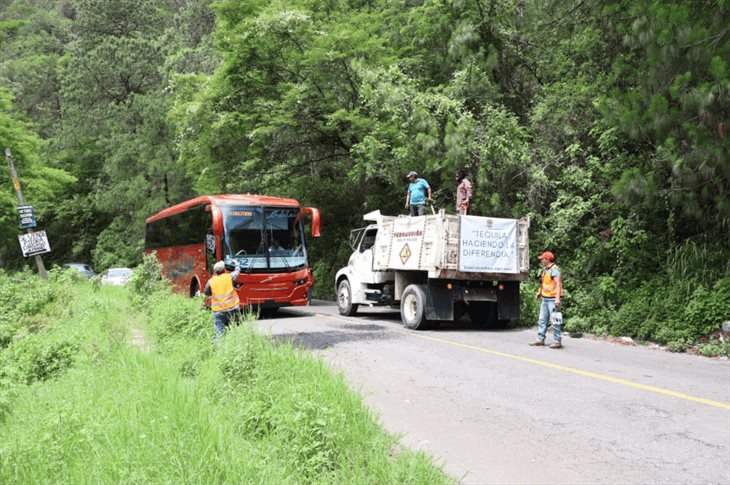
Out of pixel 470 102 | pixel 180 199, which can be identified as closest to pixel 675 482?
pixel 470 102

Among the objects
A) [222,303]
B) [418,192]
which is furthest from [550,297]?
[222,303]

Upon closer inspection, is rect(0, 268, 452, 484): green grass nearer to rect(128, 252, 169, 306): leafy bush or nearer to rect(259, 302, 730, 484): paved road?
rect(259, 302, 730, 484): paved road

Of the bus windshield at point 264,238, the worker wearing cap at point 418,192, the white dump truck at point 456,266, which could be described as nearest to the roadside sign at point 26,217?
the bus windshield at point 264,238

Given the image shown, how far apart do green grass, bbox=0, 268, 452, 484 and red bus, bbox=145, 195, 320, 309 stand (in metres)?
7.63

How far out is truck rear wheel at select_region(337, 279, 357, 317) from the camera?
15.0m

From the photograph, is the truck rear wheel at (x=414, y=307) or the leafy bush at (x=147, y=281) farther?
the leafy bush at (x=147, y=281)

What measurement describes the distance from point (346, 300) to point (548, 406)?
9209mm

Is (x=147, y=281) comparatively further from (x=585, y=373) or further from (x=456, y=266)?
(x=585, y=373)

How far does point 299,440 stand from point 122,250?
3972 cm

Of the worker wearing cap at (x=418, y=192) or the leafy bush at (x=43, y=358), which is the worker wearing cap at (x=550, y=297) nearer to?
the worker wearing cap at (x=418, y=192)

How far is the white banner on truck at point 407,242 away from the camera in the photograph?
12.4m

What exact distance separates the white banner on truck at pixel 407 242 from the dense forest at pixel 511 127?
9.77 ft

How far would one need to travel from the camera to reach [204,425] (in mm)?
4242

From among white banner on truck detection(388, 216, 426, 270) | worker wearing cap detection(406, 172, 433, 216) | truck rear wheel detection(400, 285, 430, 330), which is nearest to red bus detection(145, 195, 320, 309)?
worker wearing cap detection(406, 172, 433, 216)
